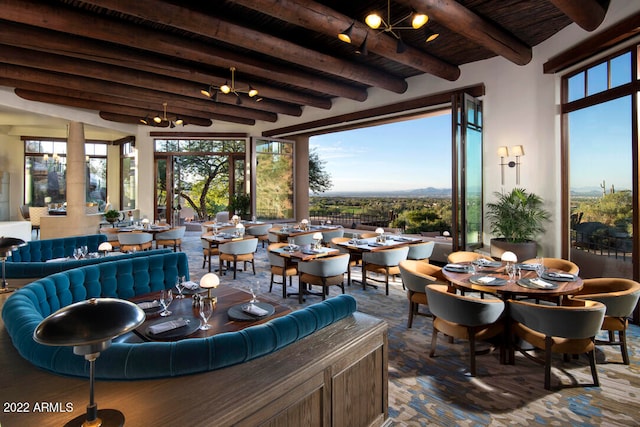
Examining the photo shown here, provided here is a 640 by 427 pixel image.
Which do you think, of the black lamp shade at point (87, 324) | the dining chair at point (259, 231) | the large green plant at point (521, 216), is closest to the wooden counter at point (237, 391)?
the black lamp shade at point (87, 324)

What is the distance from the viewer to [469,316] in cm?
275

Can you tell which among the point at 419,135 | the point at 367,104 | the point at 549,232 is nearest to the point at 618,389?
the point at 549,232

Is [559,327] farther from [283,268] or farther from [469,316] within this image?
[283,268]

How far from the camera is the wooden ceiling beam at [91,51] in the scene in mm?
4508

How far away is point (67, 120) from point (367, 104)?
25.2 ft

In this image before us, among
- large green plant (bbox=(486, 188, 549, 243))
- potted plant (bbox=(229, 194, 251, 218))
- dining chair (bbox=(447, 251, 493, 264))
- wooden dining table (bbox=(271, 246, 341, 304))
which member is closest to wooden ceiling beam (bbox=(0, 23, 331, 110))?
wooden dining table (bbox=(271, 246, 341, 304))

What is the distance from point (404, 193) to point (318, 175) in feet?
11.6

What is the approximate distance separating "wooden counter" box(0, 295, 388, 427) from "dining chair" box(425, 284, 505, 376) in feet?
4.02

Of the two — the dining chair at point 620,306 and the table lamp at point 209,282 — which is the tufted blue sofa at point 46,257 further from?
the dining chair at point 620,306

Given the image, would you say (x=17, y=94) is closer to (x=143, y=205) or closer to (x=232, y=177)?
(x=143, y=205)

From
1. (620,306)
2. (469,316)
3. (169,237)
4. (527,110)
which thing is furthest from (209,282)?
(527,110)

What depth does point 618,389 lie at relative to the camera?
2.63 meters

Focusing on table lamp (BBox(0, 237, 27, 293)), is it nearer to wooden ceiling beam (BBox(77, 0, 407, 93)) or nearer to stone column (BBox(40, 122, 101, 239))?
wooden ceiling beam (BBox(77, 0, 407, 93))

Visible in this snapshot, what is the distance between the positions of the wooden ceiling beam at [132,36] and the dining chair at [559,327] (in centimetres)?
509
